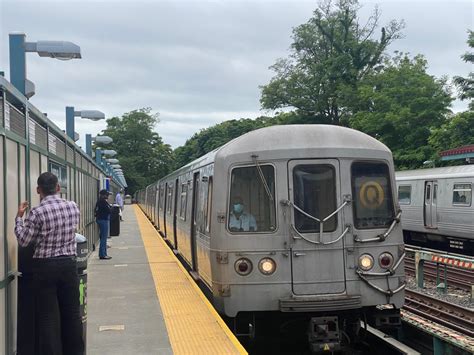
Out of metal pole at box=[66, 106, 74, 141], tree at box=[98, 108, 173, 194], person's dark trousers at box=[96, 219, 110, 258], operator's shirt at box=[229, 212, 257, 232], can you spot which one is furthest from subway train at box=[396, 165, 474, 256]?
tree at box=[98, 108, 173, 194]

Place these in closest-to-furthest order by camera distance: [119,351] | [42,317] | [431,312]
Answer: [42,317]
[119,351]
[431,312]

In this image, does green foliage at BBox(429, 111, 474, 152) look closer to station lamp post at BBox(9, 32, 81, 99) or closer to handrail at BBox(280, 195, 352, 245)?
handrail at BBox(280, 195, 352, 245)

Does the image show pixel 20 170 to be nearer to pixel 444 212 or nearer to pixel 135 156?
pixel 444 212

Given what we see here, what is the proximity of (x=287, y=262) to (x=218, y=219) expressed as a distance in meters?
0.97

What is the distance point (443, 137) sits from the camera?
2608 centimetres

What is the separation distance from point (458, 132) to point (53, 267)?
78.2ft

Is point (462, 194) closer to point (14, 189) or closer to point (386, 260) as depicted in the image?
point (386, 260)

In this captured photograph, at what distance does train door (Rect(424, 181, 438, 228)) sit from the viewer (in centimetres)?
1822

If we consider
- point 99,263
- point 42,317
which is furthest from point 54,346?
point 99,263

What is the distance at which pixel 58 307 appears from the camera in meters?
4.66

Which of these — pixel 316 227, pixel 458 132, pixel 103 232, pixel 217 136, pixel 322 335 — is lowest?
pixel 322 335

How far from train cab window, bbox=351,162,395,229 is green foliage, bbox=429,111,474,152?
19734mm

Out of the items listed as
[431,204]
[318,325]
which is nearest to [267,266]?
[318,325]

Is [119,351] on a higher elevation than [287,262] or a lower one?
lower
